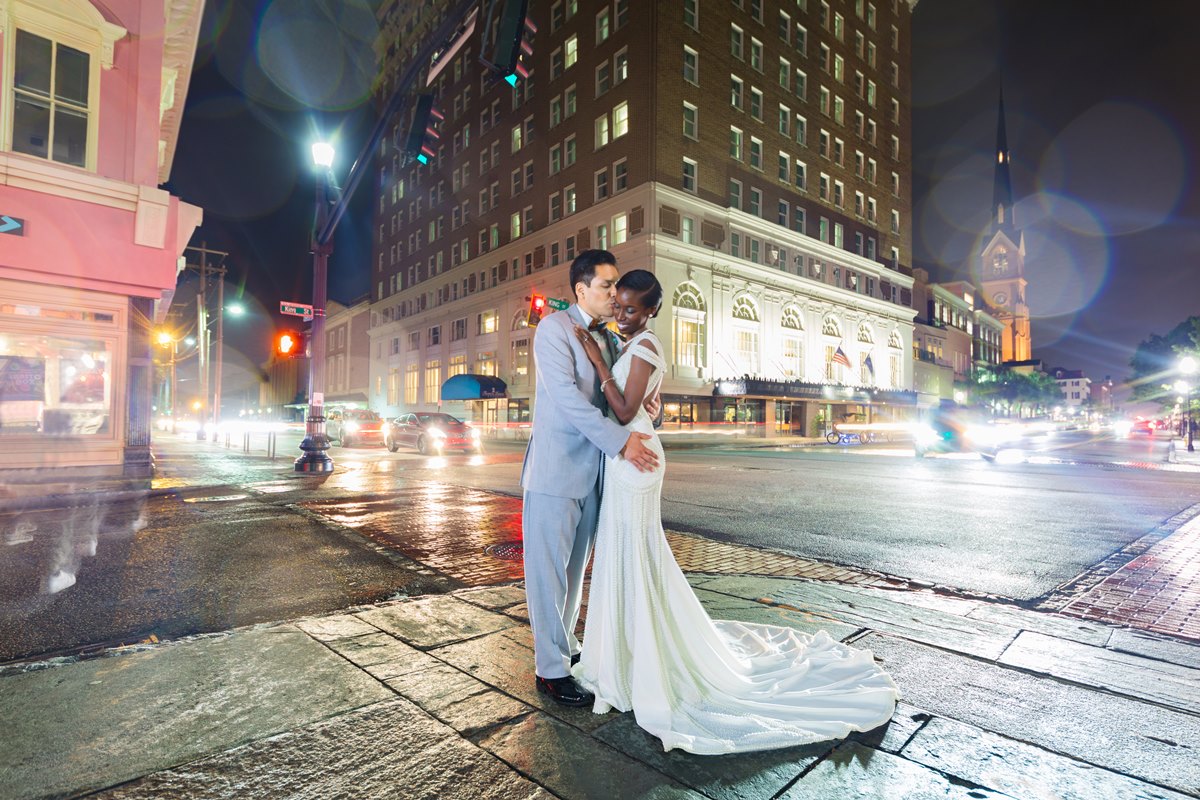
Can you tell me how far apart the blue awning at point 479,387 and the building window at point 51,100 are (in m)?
31.7

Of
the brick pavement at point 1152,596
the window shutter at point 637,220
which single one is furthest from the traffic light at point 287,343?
the window shutter at point 637,220

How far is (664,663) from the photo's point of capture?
279 cm

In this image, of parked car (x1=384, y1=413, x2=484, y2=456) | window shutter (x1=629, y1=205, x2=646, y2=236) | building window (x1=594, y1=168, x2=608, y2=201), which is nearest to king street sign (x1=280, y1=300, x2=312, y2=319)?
parked car (x1=384, y1=413, x2=484, y2=456)

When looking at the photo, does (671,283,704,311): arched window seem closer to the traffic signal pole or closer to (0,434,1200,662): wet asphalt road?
(0,434,1200,662): wet asphalt road

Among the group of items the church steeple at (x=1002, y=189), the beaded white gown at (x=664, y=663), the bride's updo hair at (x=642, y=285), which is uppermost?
the church steeple at (x=1002, y=189)

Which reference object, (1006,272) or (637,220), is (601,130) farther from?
(1006,272)

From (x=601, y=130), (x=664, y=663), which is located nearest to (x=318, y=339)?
(x=664, y=663)

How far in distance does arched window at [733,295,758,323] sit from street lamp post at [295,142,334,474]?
30.2 meters

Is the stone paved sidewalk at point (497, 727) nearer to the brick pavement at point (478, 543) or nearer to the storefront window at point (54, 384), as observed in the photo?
the brick pavement at point (478, 543)

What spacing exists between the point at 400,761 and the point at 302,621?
6.85ft

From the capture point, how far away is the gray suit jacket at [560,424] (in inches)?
118

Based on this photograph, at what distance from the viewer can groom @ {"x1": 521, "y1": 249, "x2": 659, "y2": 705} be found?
2926 millimetres

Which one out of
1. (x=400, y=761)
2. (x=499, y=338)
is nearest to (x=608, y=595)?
(x=400, y=761)

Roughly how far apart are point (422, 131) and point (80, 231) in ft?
23.0
